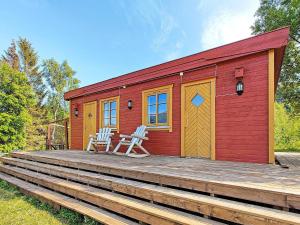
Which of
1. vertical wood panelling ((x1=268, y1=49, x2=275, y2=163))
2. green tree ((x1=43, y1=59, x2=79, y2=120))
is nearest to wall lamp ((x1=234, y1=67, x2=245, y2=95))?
vertical wood panelling ((x1=268, y1=49, x2=275, y2=163))

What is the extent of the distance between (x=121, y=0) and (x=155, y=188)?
17125 mm

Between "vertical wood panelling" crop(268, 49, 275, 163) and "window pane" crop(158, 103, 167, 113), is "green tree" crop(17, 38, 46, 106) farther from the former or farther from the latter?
"vertical wood panelling" crop(268, 49, 275, 163)

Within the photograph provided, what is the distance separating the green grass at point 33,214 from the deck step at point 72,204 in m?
0.10

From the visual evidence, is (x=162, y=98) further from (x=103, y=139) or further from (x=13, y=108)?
(x=13, y=108)

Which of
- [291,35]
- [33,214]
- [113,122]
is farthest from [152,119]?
[291,35]

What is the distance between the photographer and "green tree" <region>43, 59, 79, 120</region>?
72.1 feet

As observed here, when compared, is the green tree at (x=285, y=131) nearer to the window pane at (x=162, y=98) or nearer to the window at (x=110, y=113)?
the window pane at (x=162, y=98)

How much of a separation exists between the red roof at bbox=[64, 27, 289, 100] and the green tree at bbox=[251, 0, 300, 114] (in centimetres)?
817

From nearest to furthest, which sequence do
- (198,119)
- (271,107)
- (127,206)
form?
(127,206) → (271,107) → (198,119)

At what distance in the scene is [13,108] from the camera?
10922 mm

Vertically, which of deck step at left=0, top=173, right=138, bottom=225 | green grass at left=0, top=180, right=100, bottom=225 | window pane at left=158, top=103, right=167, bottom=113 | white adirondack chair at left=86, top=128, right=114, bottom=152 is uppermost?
window pane at left=158, top=103, right=167, bottom=113

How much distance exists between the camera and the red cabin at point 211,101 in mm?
4086

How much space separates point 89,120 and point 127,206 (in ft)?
20.1

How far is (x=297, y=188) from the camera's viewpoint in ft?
6.91
